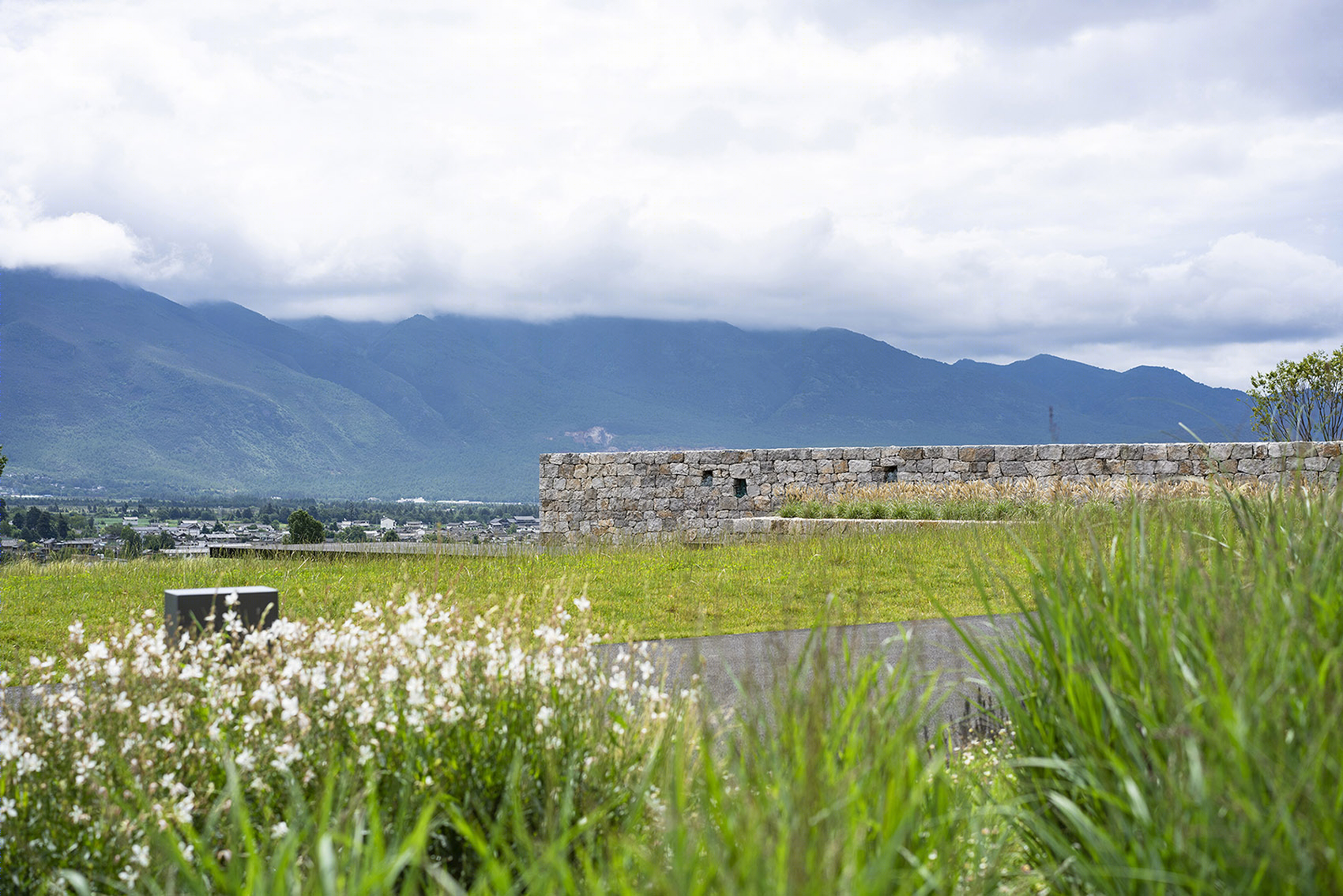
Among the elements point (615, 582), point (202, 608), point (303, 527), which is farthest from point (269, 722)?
point (303, 527)

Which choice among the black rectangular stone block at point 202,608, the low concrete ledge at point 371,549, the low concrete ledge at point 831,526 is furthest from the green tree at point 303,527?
the black rectangular stone block at point 202,608

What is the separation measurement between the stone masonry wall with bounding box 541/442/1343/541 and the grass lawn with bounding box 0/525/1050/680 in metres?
3.37

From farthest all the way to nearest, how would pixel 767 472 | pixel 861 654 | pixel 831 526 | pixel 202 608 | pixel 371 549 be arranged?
pixel 767 472, pixel 831 526, pixel 371 549, pixel 861 654, pixel 202 608

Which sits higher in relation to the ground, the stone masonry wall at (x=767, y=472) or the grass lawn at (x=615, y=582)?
the stone masonry wall at (x=767, y=472)

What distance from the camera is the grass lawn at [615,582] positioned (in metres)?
6.98

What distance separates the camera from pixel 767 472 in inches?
738

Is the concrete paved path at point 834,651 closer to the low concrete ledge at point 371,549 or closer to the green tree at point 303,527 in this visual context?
the low concrete ledge at point 371,549

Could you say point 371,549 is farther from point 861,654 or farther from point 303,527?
point 303,527

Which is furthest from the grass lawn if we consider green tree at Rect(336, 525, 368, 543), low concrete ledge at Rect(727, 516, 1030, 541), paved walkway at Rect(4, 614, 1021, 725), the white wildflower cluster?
green tree at Rect(336, 525, 368, 543)

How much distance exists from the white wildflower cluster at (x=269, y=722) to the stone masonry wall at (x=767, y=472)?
10127 millimetres

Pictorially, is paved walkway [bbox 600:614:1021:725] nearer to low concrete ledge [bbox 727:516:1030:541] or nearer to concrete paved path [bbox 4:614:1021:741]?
concrete paved path [bbox 4:614:1021:741]

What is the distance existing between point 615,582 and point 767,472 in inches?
393

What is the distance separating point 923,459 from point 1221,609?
15.5 metres

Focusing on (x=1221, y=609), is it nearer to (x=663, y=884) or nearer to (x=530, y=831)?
(x=663, y=884)
